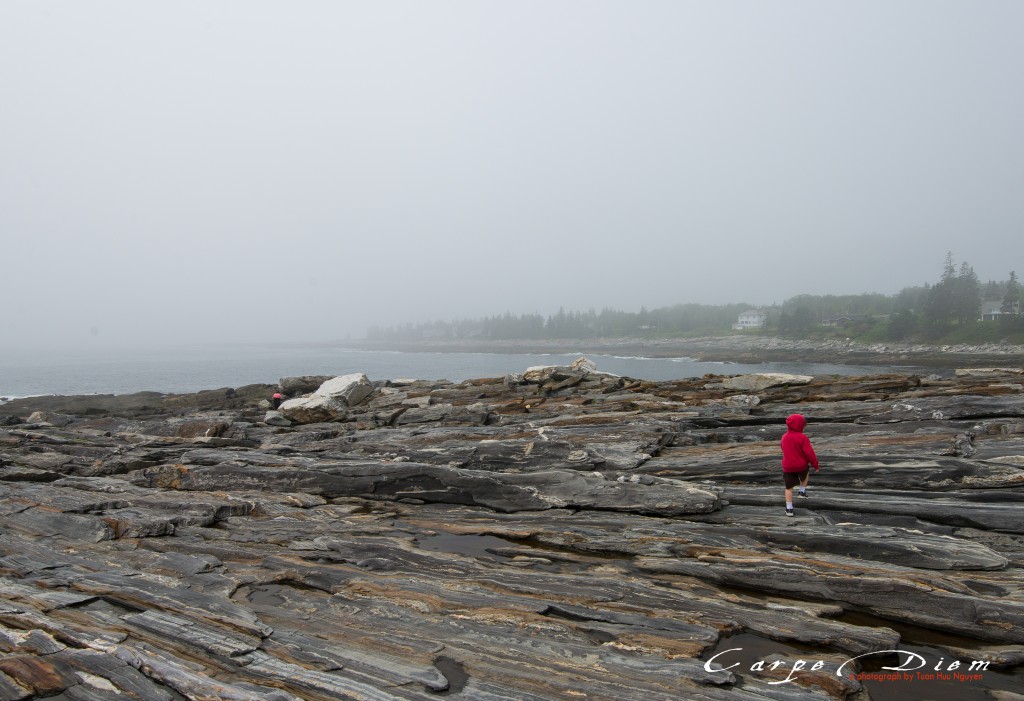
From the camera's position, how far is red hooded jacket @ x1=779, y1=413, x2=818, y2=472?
548 inches

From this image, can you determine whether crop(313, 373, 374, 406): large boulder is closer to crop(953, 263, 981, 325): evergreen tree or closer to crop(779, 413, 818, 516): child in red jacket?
crop(779, 413, 818, 516): child in red jacket

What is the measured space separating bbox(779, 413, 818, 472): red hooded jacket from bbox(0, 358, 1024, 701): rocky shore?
45.8 inches

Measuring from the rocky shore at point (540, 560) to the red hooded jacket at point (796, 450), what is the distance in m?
1.16

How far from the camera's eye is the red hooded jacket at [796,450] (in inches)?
548

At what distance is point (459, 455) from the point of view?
20.2 meters

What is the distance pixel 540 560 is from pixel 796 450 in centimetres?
727

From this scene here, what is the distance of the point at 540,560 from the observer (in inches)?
508

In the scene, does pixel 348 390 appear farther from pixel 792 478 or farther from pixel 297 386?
pixel 792 478

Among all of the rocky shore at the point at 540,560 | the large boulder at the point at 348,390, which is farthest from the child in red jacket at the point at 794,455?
the large boulder at the point at 348,390

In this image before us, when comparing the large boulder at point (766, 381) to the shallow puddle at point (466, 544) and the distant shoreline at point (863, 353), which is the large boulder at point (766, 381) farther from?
the distant shoreline at point (863, 353)

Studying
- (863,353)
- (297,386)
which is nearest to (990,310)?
(863,353)

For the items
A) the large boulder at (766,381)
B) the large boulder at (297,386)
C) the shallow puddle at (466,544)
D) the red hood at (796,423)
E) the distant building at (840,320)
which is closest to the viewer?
the shallow puddle at (466,544)

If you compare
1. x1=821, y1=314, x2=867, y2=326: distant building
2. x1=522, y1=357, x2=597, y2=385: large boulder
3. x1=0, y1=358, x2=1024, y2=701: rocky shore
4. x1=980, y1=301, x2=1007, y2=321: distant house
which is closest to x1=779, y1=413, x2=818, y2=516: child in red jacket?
x1=0, y1=358, x2=1024, y2=701: rocky shore

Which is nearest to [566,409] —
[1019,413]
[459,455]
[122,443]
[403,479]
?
[459,455]
